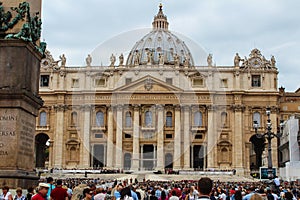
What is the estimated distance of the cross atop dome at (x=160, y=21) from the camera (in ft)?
364

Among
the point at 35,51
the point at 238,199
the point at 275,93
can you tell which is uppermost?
the point at 275,93

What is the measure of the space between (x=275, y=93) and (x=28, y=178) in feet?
200

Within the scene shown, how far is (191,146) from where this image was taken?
224 feet

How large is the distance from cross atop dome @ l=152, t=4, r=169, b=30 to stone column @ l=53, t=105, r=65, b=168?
153 feet

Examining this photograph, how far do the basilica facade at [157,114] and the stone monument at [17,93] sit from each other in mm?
55025

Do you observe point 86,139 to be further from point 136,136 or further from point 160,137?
point 160,137

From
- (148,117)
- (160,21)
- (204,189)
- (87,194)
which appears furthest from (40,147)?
(204,189)

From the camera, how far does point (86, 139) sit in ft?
225

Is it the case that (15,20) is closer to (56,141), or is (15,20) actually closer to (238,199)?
(238,199)

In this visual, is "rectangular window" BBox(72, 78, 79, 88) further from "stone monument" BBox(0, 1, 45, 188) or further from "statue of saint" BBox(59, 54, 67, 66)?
"stone monument" BBox(0, 1, 45, 188)

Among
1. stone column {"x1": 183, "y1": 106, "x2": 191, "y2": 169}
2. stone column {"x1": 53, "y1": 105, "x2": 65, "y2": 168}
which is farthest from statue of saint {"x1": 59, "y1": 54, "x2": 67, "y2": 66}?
stone column {"x1": 183, "y1": 106, "x2": 191, "y2": 169}

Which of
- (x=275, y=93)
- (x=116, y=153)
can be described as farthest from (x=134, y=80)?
(x=275, y=93)

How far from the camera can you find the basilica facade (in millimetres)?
67750

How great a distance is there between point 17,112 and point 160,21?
101729mm
